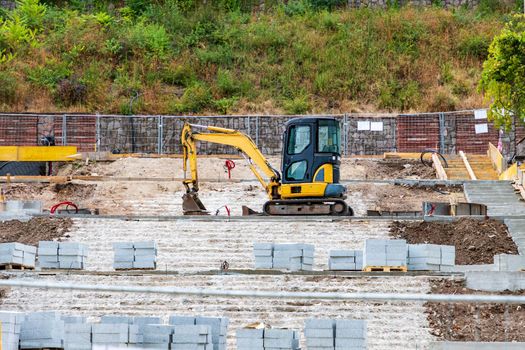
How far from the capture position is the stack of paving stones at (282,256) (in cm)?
2892

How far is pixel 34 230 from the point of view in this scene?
3416 cm

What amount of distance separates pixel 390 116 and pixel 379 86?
4.43 metres

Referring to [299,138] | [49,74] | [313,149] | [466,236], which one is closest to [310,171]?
[313,149]

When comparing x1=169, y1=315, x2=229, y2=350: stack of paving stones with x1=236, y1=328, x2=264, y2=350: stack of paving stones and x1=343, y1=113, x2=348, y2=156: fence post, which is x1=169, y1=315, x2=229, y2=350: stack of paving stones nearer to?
x1=236, y1=328, x2=264, y2=350: stack of paving stones

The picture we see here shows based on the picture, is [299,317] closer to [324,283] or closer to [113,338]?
[324,283]

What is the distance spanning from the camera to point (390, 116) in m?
49.5

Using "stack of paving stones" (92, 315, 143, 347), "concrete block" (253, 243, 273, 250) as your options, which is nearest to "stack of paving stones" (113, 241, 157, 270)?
"concrete block" (253, 243, 273, 250)

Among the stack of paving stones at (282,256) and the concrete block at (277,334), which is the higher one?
the stack of paving stones at (282,256)

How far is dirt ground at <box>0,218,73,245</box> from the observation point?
3356 centimetres

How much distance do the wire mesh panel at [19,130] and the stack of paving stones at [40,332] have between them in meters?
28.9

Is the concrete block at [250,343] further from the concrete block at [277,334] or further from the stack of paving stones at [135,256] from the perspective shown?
the stack of paving stones at [135,256]

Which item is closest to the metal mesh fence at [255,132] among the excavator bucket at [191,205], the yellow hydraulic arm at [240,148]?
the yellow hydraulic arm at [240,148]

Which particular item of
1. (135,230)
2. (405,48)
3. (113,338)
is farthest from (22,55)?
(113,338)

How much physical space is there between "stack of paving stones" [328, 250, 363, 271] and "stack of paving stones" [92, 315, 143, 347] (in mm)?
8883
